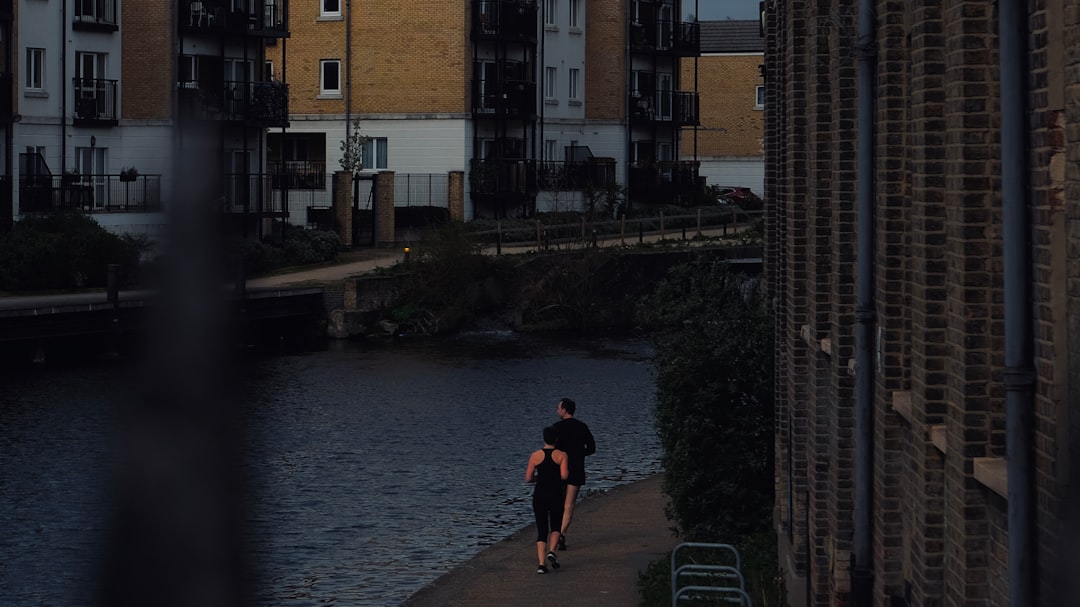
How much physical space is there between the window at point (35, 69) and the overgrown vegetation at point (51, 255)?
24.7 ft

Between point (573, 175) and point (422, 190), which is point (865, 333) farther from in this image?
point (573, 175)

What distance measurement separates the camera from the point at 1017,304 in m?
5.52

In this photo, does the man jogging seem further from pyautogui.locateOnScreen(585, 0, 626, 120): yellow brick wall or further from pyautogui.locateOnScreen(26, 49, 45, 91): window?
pyautogui.locateOnScreen(585, 0, 626, 120): yellow brick wall

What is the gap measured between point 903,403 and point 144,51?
5080 cm

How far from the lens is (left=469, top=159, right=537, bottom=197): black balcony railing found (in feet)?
207

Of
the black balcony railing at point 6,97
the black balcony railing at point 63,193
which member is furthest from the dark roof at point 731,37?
the black balcony railing at point 6,97

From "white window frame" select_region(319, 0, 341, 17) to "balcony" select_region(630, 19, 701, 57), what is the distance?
14.8 metres

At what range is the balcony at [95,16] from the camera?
54.1m

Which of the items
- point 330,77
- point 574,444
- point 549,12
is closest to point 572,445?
point 574,444

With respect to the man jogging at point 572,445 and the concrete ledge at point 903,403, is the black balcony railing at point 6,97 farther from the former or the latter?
the concrete ledge at point 903,403

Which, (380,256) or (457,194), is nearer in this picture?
(380,256)

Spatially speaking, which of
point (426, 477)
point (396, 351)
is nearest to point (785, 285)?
point (426, 477)

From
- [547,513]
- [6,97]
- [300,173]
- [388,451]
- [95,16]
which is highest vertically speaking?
[95,16]

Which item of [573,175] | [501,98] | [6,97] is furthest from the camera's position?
[573,175]
